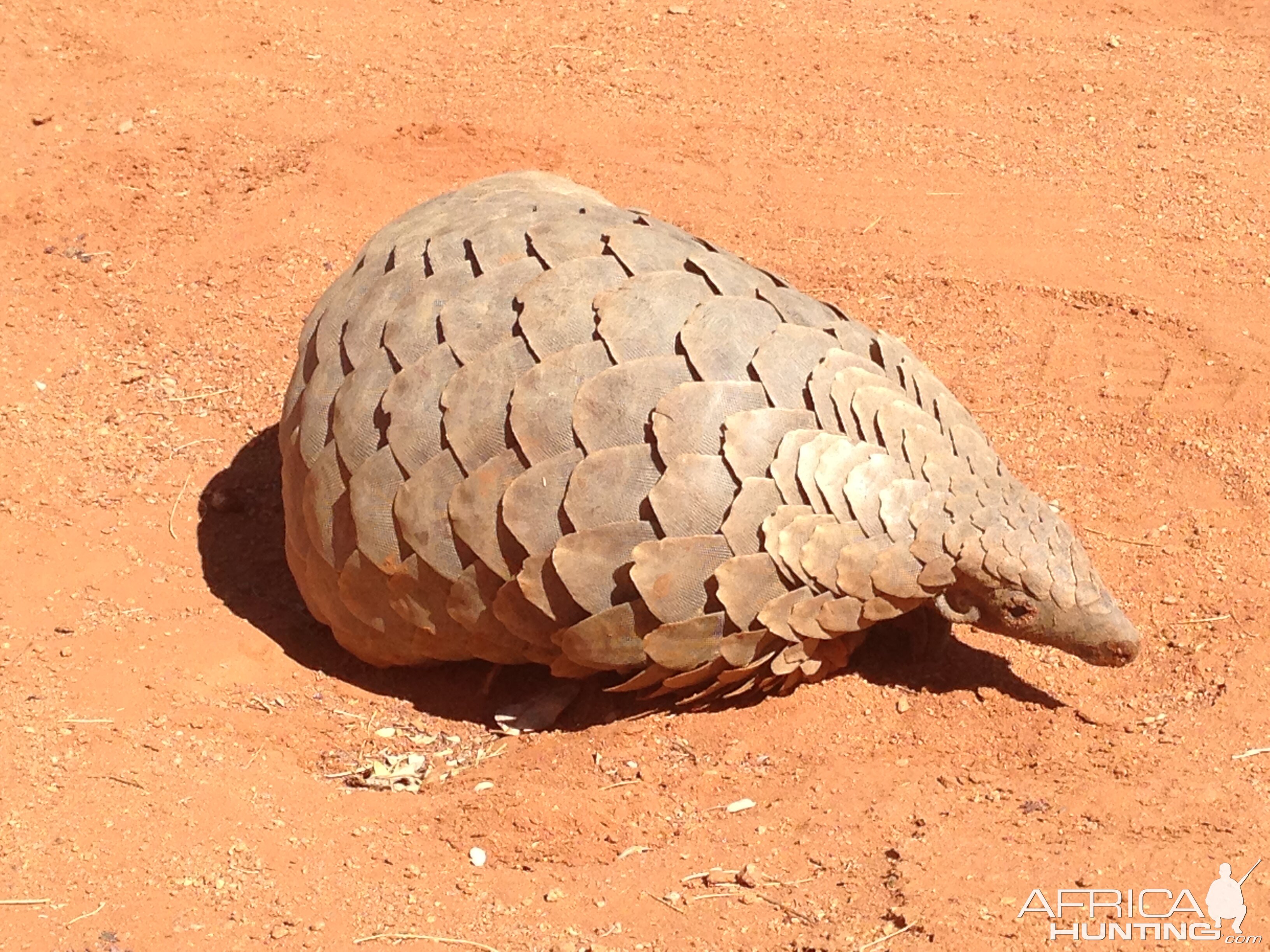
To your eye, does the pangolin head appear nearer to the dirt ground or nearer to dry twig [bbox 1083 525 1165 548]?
the dirt ground

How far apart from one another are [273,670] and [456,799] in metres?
1.07

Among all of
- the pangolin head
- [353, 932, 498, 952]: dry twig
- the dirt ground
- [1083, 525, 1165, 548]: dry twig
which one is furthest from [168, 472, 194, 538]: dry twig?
[1083, 525, 1165, 548]: dry twig

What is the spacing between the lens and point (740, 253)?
6.95 m

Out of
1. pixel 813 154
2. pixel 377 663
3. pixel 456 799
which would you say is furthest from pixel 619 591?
pixel 813 154

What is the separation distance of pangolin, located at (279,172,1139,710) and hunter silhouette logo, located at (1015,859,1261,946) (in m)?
0.89

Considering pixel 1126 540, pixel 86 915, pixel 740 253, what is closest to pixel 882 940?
pixel 86 915

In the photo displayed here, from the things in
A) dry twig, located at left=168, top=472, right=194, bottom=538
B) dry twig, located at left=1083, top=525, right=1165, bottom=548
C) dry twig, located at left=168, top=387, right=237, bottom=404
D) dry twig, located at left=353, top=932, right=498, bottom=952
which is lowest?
dry twig, located at left=168, top=472, right=194, bottom=538

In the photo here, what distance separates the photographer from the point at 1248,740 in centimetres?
404

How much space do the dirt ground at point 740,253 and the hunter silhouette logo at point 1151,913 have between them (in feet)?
0.16

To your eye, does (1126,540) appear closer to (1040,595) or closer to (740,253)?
(1040,595)

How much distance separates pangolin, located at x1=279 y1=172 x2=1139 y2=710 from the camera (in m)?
3.87

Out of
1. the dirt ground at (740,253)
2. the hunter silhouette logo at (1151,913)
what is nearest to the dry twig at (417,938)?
the dirt ground at (740,253)

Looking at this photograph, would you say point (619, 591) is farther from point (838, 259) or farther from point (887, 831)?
point (838, 259)

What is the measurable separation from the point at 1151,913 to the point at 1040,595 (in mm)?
986
